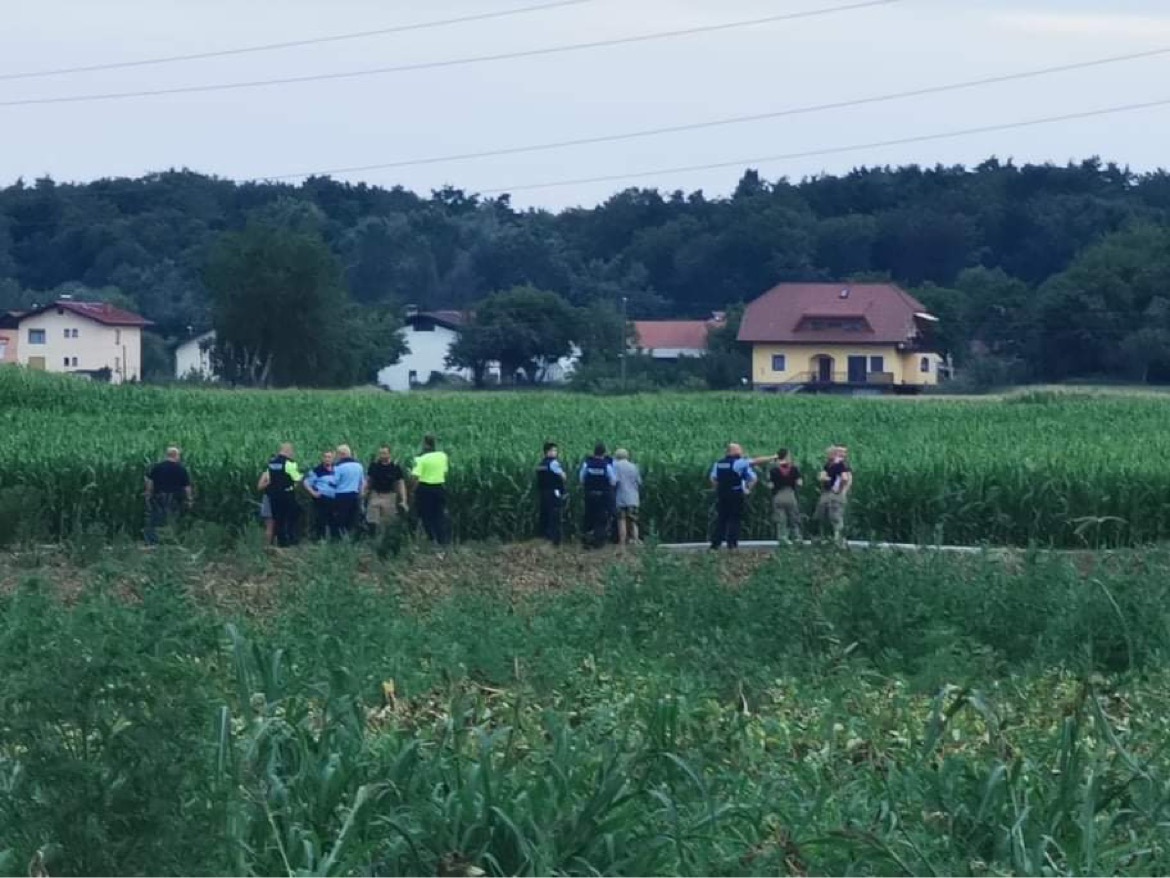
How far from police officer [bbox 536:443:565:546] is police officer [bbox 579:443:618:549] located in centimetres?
39

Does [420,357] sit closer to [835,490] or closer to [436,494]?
[835,490]

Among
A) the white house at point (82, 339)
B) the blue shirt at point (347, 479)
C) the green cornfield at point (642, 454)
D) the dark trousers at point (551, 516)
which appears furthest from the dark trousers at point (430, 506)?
the white house at point (82, 339)

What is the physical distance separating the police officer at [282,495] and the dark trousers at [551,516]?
3261mm

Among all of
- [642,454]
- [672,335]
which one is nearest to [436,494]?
[642,454]

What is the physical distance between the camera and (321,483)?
88.0ft

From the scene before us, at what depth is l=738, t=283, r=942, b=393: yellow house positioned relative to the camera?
94000mm

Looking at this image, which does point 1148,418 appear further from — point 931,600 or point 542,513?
point 931,600

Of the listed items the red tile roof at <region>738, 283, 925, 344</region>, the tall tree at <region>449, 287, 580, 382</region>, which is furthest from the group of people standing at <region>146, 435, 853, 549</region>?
the tall tree at <region>449, 287, 580, 382</region>

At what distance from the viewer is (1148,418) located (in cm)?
5275

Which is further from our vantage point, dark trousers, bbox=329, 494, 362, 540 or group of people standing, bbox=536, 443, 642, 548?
group of people standing, bbox=536, 443, 642, 548

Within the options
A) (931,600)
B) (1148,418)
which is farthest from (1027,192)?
(931,600)

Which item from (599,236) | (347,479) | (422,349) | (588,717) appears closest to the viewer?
(588,717)

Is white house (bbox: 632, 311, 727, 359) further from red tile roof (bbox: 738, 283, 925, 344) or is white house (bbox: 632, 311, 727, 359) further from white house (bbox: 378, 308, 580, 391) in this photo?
red tile roof (bbox: 738, 283, 925, 344)

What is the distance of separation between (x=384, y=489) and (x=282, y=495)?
1.21 m
